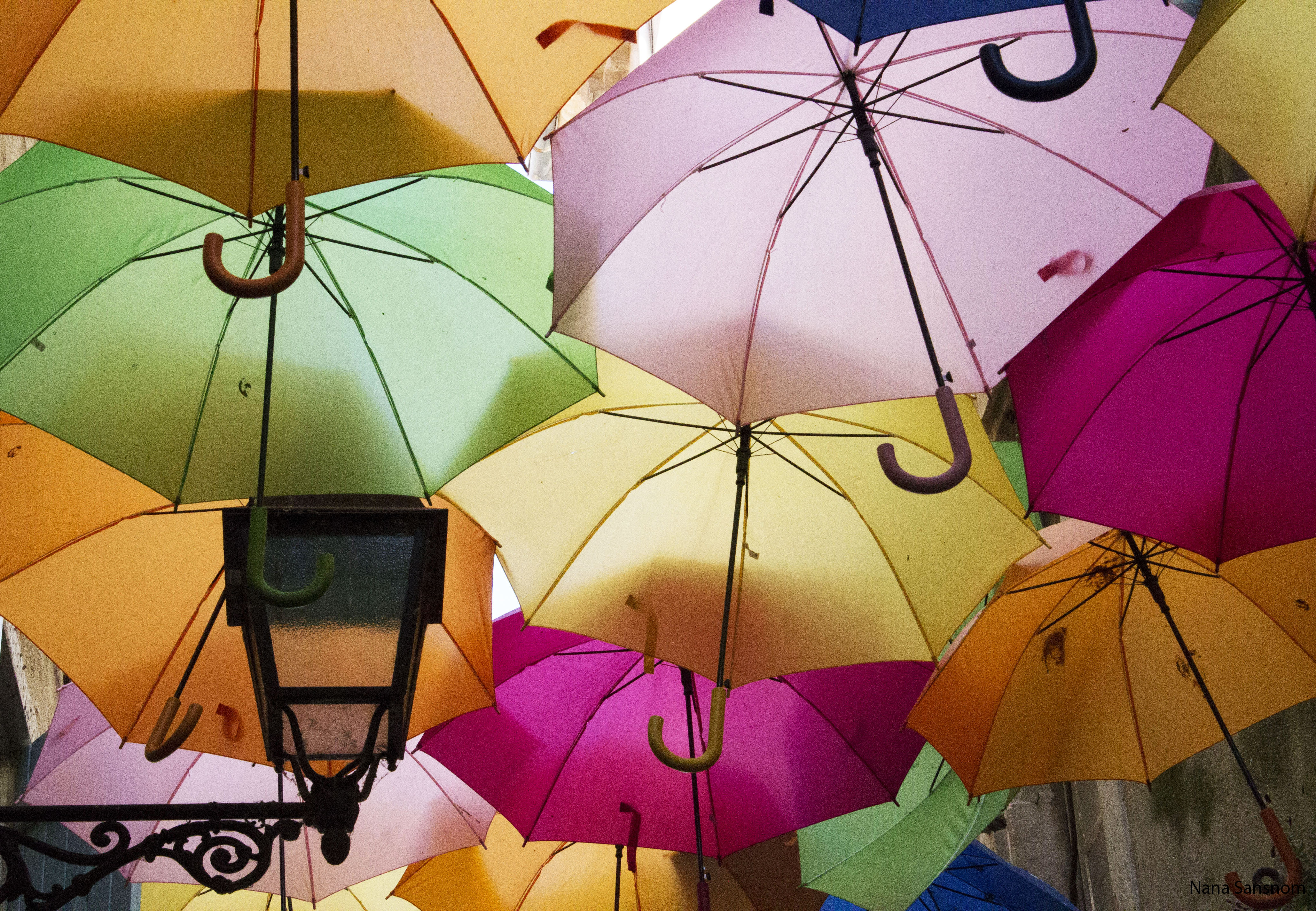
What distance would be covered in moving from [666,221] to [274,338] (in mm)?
1276

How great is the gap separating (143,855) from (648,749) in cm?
244

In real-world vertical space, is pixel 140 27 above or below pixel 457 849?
above

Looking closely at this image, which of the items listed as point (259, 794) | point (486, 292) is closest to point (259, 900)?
point (259, 794)

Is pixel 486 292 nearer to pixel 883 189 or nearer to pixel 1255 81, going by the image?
pixel 883 189

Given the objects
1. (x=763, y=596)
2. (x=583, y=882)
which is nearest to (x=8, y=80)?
(x=763, y=596)

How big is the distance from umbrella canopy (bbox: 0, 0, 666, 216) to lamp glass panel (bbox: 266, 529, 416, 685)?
0.84 metres

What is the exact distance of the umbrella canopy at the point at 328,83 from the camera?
2725mm

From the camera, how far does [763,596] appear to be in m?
4.15

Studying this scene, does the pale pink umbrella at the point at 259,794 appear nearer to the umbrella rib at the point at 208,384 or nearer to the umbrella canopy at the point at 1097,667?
the umbrella rib at the point at 208,384

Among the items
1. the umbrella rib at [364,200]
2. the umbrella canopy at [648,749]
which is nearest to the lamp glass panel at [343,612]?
the umbrella rib at [364,200]

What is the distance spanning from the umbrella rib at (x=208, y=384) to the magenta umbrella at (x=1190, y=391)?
2.45 meters

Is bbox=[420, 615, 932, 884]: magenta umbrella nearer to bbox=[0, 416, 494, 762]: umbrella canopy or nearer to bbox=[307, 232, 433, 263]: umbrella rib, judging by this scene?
bbox=[0, 416, 494, 762]: umbrella canopy

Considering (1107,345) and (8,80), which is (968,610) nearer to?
(1107,345)

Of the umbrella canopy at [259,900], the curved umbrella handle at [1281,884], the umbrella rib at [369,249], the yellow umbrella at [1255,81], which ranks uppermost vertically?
the umbrella rib at [369,249]
